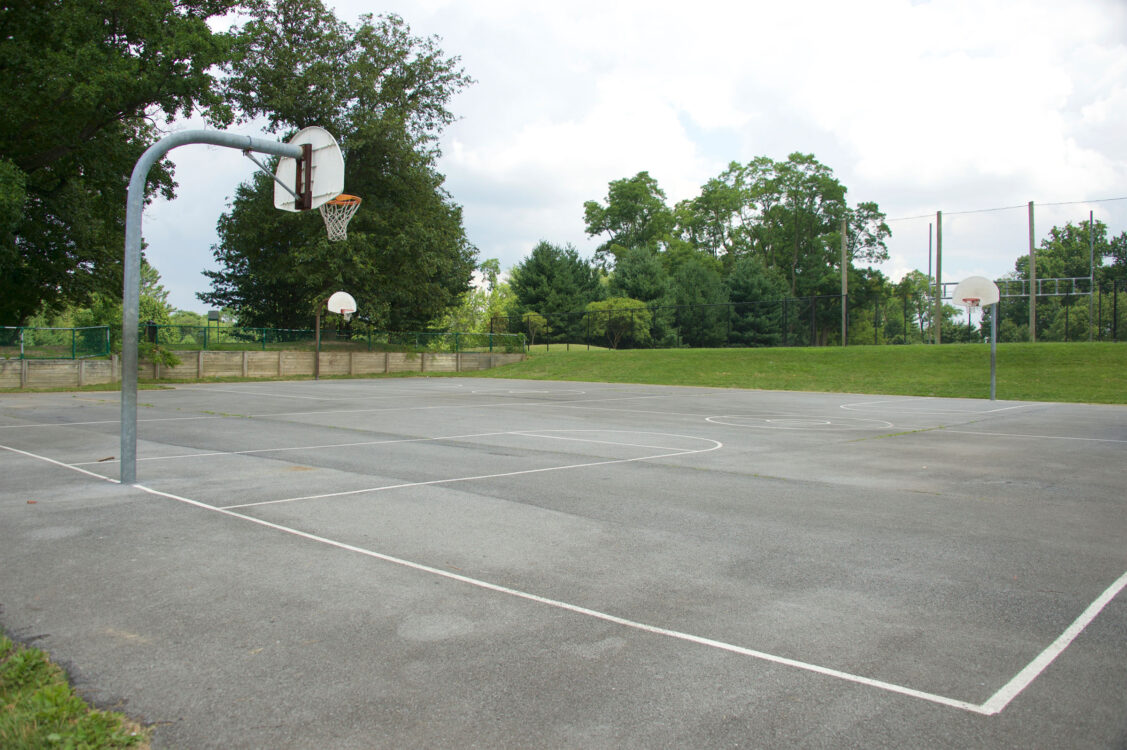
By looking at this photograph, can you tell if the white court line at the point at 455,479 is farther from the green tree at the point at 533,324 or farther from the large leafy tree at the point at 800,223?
the large leafy tree at the point at 800,223

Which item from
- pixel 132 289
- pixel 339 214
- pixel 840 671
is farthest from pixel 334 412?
pixel 840 671

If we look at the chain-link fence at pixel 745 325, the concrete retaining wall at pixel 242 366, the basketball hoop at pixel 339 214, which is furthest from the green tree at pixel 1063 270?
the basketball hoop at pixel 339 214

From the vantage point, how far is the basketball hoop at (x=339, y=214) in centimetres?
2484

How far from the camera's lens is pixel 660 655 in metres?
3.56

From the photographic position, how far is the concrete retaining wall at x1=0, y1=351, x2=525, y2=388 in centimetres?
2553

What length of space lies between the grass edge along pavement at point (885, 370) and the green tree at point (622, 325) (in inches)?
343

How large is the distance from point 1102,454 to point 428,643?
37.1 ft

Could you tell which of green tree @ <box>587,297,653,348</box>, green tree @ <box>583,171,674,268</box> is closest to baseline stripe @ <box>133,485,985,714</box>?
green tree @ <box>587,297,653,348</box>

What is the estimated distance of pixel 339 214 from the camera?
84.2 feet

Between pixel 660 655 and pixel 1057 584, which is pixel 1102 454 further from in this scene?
pixel 660 655

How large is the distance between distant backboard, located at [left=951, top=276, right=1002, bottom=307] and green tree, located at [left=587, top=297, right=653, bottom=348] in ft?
85.8

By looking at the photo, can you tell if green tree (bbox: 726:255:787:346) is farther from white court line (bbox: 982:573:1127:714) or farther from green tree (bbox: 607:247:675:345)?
white court line (bbox: 982:573:1127:714)

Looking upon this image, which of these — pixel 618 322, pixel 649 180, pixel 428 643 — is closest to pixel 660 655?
pixel 428 643

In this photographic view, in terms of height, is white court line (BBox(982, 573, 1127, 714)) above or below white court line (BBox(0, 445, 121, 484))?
below
